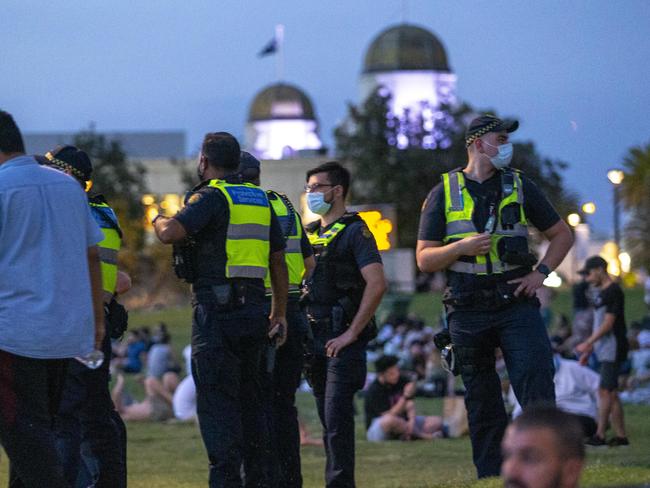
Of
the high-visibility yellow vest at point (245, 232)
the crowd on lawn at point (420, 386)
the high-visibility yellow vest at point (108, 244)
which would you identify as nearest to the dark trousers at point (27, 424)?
the high-visibility yellow vest at point (245, 232)

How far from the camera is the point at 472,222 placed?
8.03 meters

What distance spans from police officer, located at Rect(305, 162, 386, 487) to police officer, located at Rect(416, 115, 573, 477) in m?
0.69

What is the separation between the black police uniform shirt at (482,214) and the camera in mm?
7996

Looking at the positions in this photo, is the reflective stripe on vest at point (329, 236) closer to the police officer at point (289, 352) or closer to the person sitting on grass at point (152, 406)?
the police officer at point (289, 352)

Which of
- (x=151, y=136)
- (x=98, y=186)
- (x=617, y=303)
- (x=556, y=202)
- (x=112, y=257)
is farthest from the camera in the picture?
(x=151, y=136)

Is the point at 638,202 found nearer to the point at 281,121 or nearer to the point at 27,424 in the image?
the point at 281,121

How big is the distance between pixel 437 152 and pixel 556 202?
309 inches

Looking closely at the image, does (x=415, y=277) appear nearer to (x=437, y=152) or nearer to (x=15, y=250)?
(x=437, y=152)

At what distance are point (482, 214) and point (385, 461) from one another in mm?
6288

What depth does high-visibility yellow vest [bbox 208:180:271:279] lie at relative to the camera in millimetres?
7559

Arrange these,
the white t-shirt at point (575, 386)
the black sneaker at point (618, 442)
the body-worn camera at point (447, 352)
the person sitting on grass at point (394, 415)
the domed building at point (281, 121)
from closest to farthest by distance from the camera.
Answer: the body-worn camera at point (447, 352)
the black sneaker at point (618, 442)
the white t-shirt at point (575, 386)
the person sitting on grass at point (394, 415)
the domed building at point (281, 121)

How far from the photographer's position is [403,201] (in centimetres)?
8300

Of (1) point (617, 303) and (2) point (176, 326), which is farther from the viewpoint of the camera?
(2) point (176, 326)

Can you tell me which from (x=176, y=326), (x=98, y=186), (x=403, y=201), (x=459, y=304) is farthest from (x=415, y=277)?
(x=459, y=304)
